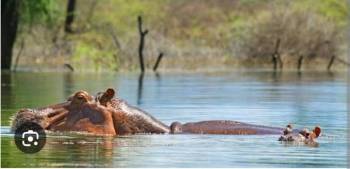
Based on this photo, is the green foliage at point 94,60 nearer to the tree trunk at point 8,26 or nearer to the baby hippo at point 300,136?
the tree trunk at point 8,26

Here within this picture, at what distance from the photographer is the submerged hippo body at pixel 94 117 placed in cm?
1455

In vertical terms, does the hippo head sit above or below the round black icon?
above

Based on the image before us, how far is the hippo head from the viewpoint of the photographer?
47.6ft

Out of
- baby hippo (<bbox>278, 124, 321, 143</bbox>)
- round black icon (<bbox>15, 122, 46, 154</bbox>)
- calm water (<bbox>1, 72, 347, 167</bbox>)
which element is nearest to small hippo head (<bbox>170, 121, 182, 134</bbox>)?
calm water (<bbox>1, 72, 347, 167</bbox>)

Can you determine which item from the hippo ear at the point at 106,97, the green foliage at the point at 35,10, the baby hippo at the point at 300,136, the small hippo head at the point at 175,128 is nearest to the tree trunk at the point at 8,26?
the green foliage at the point at 35,10

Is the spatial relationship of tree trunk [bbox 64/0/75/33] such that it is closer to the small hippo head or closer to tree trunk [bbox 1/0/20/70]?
tree trunk [bbox 1/0/20/70]

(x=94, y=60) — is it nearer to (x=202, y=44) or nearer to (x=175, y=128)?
(x=202, y=44)

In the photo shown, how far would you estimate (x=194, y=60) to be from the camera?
52031 mm

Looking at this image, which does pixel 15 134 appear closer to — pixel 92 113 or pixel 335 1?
pixel 92 113

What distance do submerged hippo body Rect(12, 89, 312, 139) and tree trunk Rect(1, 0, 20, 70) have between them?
1066 inches

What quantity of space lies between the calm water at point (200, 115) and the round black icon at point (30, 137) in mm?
136

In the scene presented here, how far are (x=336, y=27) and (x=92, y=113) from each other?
38755mm

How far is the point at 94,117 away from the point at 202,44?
43702 millimetres

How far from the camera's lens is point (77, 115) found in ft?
48.4
